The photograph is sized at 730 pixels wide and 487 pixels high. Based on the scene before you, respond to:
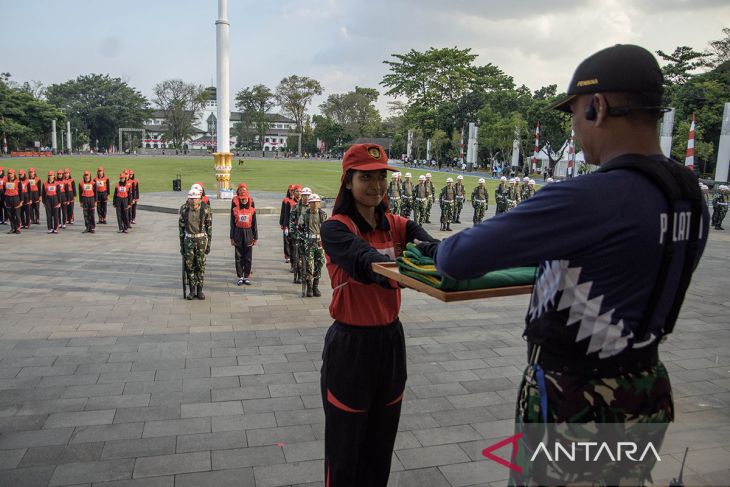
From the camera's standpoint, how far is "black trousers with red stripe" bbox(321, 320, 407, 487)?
8.64 ft

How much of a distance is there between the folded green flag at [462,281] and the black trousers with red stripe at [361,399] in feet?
2.54

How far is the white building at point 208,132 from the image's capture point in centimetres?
9750

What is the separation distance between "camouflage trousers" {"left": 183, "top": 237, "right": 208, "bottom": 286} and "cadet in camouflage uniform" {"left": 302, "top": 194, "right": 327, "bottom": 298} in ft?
6.04

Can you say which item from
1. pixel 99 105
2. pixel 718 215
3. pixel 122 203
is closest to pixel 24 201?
pixel 122 203

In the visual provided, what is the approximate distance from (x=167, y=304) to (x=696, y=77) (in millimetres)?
46896

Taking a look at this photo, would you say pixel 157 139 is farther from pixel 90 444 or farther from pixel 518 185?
pixel 90 444

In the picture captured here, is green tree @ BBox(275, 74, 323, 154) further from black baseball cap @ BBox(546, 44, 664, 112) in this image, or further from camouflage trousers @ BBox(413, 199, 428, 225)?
black baseball cap @ BBox(546, 44, 664, 112)

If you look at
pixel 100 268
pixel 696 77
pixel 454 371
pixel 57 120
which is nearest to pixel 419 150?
pixel 696 77

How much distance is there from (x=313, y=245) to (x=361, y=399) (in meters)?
7.40

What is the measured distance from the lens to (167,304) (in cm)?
891

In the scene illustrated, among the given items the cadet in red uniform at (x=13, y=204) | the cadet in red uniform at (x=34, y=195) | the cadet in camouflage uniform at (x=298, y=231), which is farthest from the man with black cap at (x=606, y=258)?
the cadet in red uniform at (x=34, y=195)

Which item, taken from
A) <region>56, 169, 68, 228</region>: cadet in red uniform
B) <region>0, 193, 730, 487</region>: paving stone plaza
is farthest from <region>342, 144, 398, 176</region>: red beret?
<region>56, 169, 68, 228</region>: cadet in red uniform

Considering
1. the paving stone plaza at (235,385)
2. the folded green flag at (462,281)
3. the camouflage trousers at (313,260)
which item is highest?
the folded green flag at (462,281)

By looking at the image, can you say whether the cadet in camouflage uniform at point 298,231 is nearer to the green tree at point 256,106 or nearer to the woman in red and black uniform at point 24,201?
the woman in red and black uniform at point 24,201
